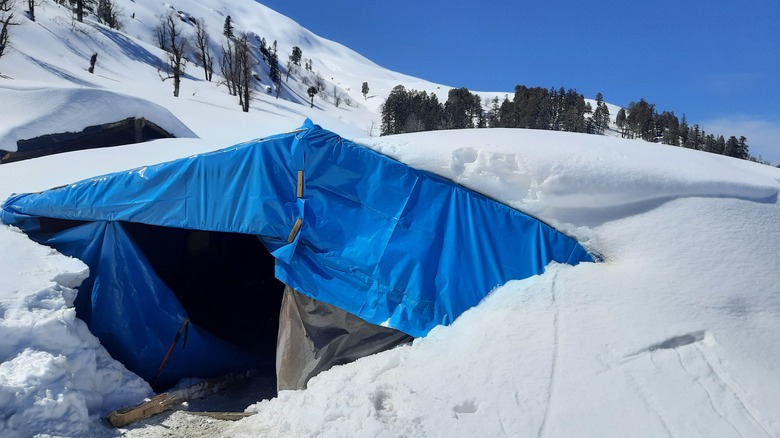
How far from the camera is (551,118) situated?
1551 inches

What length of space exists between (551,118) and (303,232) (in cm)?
3803

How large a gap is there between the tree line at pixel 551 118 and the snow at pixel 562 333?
27.8 metres

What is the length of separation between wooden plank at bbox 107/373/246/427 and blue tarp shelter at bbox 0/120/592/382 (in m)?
0.20

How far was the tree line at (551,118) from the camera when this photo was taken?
110 ft

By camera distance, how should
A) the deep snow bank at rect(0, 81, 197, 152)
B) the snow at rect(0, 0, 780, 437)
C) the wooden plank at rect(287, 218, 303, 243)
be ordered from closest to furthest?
the snow at rect(0, 0, 780, 437) < the wooden plank at rect(287, 218, 303, 243) < the deep snow bank at rect(0, 81, 197, 152)

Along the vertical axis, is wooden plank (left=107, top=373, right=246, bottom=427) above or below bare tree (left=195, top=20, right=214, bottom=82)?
below

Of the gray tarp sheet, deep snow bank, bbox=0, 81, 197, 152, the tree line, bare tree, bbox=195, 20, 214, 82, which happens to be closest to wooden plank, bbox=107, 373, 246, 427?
the gray tarp sheet

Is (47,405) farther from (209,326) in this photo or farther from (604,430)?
A: (604,430)

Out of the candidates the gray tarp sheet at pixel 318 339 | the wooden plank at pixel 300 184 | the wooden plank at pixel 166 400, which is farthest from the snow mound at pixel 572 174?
the wooden plank at pixel 166 400

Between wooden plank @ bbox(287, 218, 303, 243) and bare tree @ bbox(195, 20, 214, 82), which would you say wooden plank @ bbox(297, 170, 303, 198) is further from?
bare tree @ bbox(195, 20, 214, 82)

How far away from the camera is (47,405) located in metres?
3.93

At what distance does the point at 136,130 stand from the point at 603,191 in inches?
467

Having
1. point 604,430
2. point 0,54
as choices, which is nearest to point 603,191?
point 604,430

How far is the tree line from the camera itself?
110 ft
